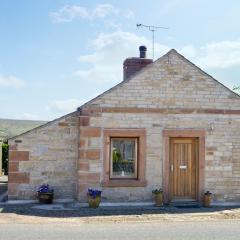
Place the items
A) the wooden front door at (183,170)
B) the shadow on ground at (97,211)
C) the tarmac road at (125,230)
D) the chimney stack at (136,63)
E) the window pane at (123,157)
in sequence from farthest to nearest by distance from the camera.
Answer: the chimney stack at (136,63)
the wooden front door at (183,170)
the window pane at (123,157)
the shadow on ground at (97,211)
the tarmac road at (125,230)

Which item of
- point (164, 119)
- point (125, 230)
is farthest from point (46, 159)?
point (125, 230)

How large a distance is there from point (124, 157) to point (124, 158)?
35 millimetres

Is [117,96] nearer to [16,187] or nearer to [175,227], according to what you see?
[16,187]

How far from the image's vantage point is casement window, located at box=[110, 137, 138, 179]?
16.2 m

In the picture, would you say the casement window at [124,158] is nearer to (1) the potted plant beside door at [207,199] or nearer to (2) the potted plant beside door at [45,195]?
(2) the potted plant beside door at [45,195]

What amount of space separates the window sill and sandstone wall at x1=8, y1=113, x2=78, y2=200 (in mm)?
1304

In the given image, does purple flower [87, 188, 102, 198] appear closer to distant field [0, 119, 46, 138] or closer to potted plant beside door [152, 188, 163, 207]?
potted plant beside door [152, 188, 163, 207]

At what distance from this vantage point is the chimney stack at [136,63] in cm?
1833

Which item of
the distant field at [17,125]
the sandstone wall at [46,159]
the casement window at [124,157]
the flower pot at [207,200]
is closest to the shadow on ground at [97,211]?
the flower pot at [207,200]

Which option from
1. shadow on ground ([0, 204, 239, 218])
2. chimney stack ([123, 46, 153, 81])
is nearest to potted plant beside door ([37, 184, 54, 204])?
shadow on ground ([0, 204, 239, 218])

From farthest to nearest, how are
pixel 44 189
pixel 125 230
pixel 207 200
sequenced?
pixel 207 200, pixel 44 189, pixel 125 230

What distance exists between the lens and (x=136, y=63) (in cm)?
1838

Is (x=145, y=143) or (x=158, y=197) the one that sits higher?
(x=145, y=143)

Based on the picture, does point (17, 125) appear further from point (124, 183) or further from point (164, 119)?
point (164, 119)
